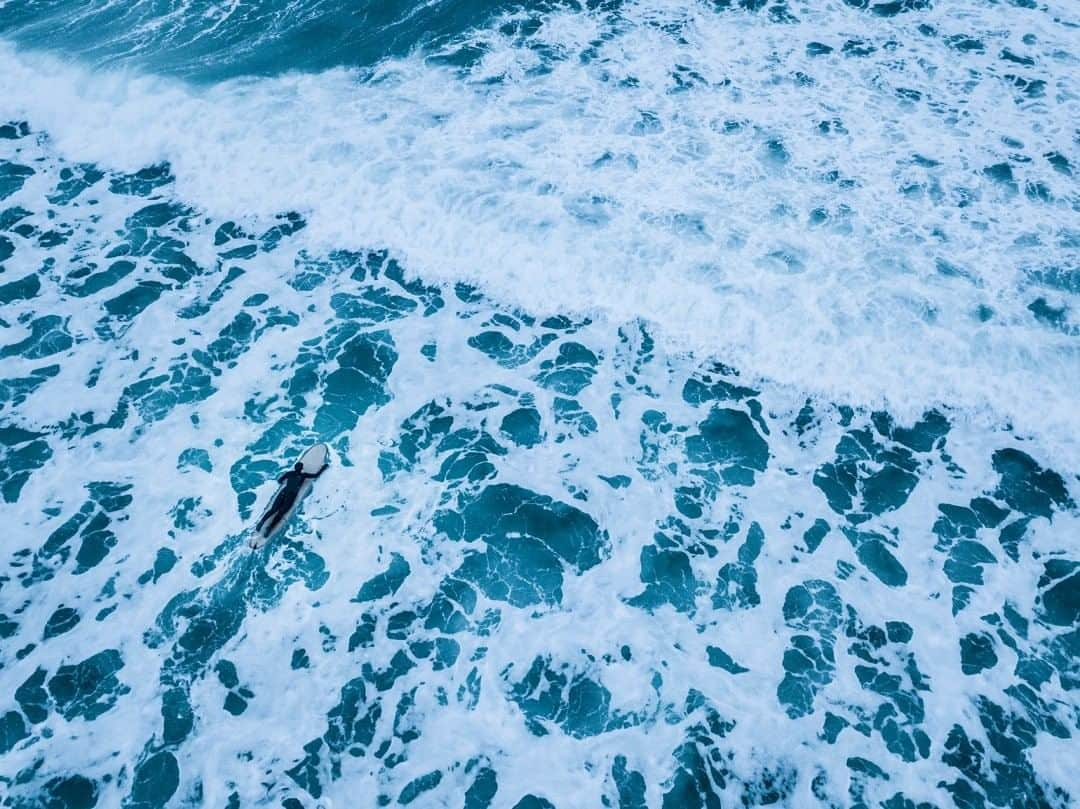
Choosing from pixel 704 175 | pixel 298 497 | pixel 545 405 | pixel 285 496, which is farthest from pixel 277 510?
pixel 704 175

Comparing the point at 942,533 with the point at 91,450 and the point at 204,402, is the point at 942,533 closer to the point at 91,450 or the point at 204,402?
the point at 204,402

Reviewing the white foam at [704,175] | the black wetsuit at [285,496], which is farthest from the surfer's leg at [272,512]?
the white foam at [704,175]

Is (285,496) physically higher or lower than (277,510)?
higher

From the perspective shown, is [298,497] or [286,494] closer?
[286,494]

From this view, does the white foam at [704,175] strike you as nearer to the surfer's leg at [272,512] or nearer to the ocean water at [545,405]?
the ocean water at [545,405]

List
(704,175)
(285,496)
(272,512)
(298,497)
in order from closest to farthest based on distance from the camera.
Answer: (272,512) < (285,496) < (298,497) < (704,175)

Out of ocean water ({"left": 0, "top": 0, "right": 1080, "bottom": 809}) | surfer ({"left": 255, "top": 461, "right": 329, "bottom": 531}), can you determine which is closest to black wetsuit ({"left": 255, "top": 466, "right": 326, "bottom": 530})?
surfer ({"left": 255, "top": 461, "right": 329, "bottom": 531})

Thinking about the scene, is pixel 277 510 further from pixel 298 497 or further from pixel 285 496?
pixel 298 497

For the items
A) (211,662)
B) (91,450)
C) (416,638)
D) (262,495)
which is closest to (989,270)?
(416,638)
